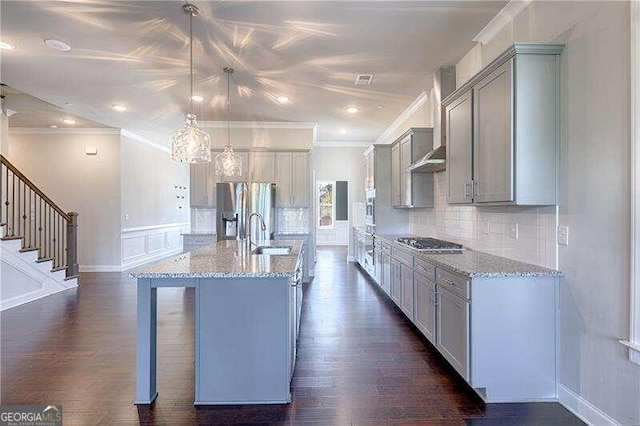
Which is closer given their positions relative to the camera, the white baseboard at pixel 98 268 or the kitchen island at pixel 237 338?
the kitchen island at pixel 237 338

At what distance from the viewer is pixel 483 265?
260 cm

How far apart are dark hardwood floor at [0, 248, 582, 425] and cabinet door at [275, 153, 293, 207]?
2482mm

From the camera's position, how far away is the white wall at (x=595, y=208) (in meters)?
1.89

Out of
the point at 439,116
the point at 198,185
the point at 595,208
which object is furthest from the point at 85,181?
the point at 595,208

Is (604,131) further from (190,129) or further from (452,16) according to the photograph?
(190,129)

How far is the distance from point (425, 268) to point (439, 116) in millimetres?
1768

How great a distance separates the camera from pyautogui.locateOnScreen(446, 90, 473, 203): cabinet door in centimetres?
297

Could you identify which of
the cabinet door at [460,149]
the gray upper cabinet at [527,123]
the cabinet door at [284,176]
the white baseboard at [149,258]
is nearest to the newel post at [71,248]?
the white baseboard at [149,258]

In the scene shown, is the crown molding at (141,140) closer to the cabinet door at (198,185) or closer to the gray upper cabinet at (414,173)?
the cabinet door at (198,185)

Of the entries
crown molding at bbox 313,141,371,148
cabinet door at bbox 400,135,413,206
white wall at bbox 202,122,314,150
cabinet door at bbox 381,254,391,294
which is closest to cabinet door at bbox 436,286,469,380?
cabinet door at bbox 381,254,391,294

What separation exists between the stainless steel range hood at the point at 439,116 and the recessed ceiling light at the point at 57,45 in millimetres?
3895

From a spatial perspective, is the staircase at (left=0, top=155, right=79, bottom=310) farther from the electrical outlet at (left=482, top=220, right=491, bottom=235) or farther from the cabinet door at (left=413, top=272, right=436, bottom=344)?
the electrical outlet at (left=482, top=220, right=491, bottom=235)

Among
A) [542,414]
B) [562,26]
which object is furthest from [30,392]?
[562,26]

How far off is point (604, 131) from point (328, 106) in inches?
163
